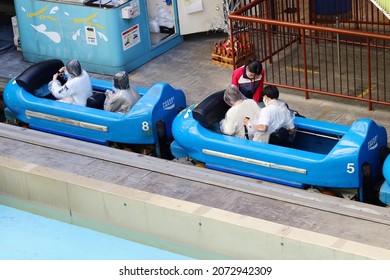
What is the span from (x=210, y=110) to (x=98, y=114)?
57.9 inches

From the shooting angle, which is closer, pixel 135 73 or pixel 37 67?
pixel 37 67

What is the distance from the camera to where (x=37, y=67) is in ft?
42.8

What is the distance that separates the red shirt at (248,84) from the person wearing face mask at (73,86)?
6.14 feet

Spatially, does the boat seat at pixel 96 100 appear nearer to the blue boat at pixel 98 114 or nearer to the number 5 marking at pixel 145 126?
the blue boat at pixel 98 114

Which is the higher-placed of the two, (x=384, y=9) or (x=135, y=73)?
(x=384, y=9)

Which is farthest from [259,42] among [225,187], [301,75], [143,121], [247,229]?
[247,229]

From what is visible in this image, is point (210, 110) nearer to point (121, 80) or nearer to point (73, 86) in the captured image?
point (121, 80)

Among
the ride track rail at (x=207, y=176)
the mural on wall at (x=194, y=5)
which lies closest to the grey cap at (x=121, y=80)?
the ride track rail at (x=207, y=176)

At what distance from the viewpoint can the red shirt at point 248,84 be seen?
38.6 ft

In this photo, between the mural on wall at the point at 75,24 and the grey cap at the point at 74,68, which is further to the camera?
the mural on wall at the point at 75,24

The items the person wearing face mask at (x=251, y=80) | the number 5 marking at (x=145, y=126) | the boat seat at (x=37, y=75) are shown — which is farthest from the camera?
the boat seat at (x=37, y=75)

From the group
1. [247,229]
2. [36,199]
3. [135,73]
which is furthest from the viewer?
[135,73]

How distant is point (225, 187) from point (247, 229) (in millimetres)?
1010

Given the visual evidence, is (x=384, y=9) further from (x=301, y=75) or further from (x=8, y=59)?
(x=8, y=59)
